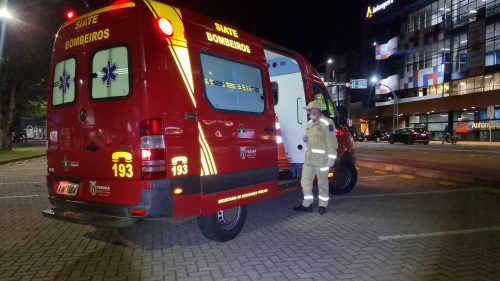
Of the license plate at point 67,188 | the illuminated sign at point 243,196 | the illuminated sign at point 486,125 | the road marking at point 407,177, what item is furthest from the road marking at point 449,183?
the illuminated sign at point 486,125

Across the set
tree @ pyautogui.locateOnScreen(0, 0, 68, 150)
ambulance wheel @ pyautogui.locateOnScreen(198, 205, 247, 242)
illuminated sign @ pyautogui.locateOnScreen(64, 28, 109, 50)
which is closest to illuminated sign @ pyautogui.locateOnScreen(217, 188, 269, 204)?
ambulance wheel @ pyautogui.locateOnScreen(198, 205, 247, 242)

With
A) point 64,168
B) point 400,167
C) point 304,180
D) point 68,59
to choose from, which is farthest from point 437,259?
point 400,167

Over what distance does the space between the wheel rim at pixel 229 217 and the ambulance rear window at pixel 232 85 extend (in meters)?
1.36

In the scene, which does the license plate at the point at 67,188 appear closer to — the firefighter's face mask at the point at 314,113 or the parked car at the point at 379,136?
the firefighter's face mask at the point at 314,113

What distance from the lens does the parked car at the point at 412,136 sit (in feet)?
109

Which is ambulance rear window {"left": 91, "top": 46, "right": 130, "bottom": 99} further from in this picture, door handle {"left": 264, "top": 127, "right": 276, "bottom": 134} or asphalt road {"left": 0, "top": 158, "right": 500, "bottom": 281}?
door handle {"left": 264, "top": 127, "right": 276, "bottom": 134}

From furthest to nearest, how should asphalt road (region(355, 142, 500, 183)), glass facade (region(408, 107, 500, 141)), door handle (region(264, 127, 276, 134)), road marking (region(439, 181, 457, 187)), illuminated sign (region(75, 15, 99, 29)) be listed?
glass facade (region(408, 107, 500, 141))
asphalt road (region(355, 142, 500, 183))
road marking (region(439, 181, 457, 187))
door handle (region(264, 127, 276, 134))
illuminated sign (region(75, 15, 99, 29))

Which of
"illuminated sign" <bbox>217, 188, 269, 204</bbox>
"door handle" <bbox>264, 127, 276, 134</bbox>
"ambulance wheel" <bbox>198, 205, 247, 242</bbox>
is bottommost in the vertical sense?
"ambulance wheel" <bbox>198, 205, 247, 242</bbox>

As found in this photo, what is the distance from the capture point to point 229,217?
565 centimetres

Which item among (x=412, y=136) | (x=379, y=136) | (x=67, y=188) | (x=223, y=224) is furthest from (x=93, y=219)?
(x=379, y=136)

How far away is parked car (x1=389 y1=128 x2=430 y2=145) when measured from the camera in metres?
33.4

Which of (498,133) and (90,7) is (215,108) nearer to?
(90,7)

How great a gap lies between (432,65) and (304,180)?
43857 mm

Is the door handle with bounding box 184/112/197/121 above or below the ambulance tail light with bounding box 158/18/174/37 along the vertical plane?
below
